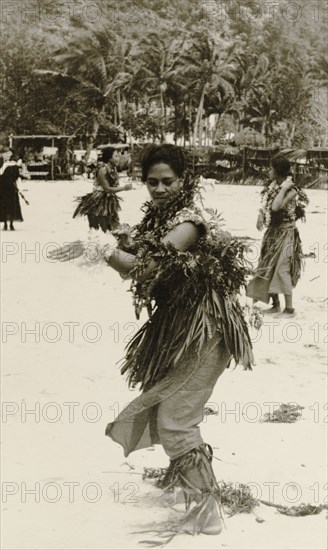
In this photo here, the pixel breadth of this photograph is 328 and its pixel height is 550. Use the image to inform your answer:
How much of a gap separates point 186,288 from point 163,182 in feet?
1.52

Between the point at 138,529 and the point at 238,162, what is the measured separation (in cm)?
2716

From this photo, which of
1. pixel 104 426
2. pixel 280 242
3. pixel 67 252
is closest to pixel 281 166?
pixel 280 242

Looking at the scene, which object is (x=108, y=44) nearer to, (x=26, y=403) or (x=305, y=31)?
(x=305, y=31)

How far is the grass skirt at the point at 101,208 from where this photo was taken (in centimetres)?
Result: 1153

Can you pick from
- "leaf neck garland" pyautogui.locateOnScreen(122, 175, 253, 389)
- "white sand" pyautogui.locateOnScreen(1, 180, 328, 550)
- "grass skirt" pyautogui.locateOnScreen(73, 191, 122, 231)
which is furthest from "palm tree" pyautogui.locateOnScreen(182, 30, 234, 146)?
"leaf neck garland" pyautogui.locateOnScreen(122, 175, 253, 389)

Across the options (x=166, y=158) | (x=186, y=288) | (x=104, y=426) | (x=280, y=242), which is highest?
(x=166, y=158)

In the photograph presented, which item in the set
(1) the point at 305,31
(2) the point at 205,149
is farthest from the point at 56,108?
(1) the point at 305,31

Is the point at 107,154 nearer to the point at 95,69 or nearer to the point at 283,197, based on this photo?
the point at 283,197

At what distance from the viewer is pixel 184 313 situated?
141 inches

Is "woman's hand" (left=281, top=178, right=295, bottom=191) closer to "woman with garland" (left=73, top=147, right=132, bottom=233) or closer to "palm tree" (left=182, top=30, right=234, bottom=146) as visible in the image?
"woman with garland" (left=73, top=147, right=132, bottom=233)

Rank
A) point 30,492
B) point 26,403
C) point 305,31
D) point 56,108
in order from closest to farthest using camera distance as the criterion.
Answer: point 30,492 → point 26,403 → point 56,108 → point 305,31

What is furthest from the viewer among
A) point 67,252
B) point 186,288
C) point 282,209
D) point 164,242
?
point 67,252

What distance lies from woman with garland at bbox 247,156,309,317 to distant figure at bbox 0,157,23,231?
8.31m

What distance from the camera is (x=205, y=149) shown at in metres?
33.5
